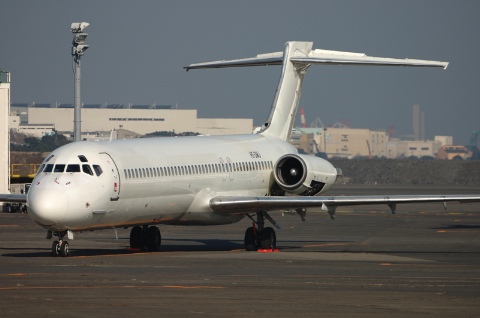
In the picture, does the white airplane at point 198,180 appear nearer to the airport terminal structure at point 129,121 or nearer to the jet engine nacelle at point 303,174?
the jet engine nacelle at point 303,174

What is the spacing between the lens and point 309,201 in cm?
2802

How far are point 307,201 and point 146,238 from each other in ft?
14.8

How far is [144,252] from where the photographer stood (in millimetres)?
28734

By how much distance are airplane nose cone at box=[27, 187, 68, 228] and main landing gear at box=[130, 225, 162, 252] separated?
16.7 ft

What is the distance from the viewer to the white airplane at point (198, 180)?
25.1m

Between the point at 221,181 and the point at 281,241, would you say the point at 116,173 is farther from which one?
the point at 281,241

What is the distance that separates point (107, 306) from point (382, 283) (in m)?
5.67

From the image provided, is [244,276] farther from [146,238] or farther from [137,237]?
[137,237]

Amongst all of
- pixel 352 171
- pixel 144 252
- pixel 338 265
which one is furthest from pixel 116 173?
pixel 352 171

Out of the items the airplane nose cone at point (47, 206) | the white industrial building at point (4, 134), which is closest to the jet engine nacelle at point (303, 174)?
the airplane nose cone at point (47, 206)

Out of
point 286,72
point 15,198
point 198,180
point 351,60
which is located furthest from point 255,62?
point 15,198

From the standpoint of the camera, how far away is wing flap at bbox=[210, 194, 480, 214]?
89.5ft

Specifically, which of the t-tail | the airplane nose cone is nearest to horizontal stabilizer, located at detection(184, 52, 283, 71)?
the t-tail

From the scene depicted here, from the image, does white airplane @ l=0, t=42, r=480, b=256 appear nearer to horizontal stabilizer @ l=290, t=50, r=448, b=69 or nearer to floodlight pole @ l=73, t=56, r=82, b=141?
horizontal stabilizer @ l=290, t=50, r=448, b=69
